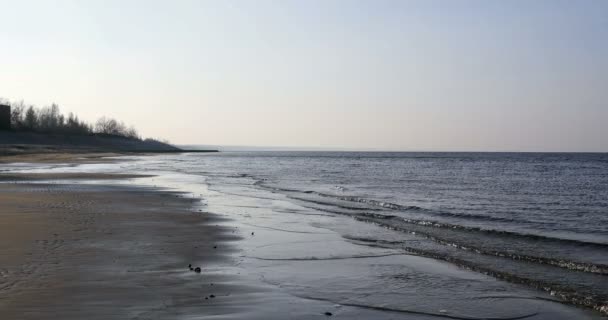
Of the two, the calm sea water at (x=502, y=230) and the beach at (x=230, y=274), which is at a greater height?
the beach at (x=230, y=274)

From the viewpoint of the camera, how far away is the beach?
713 centimetres

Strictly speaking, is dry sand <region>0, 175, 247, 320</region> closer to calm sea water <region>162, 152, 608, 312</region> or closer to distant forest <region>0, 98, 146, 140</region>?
calm sea water <region>162, 152, 608, 312</region>

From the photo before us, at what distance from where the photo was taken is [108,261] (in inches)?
387

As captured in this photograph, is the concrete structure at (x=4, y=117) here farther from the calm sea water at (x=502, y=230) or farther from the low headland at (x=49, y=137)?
the calm sea water at (x=502, y=230)

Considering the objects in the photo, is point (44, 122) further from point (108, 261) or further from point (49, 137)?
point (108, 261)

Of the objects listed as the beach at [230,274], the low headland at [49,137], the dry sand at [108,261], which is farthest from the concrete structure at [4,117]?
the beach at [230,274]

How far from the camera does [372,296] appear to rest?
8023mm

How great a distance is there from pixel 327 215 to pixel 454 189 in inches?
620

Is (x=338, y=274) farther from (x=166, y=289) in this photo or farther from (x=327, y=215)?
(x=327, y=215)

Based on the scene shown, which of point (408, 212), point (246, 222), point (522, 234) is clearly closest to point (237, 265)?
point (246, 222)

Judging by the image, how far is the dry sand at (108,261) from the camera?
275 inches

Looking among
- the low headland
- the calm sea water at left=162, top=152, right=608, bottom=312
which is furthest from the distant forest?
the calm sea water at left=162, top=152, right=608, bottom=312

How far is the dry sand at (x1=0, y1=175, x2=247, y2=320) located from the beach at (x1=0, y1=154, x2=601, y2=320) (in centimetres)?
2

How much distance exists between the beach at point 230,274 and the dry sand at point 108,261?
2 centimetres
